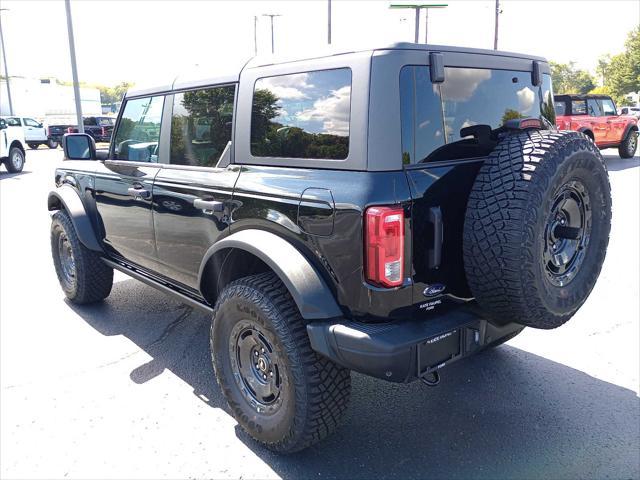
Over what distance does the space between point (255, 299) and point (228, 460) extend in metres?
0.87

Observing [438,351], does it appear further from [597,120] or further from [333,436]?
[597,120]

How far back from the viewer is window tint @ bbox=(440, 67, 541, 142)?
2623 mm

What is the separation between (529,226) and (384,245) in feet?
2.06

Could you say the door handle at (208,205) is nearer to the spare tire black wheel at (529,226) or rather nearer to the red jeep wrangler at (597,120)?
the spare tire black wheel at (529,226)

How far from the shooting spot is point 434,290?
2514 mm

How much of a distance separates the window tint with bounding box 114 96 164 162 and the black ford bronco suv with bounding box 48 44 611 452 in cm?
70

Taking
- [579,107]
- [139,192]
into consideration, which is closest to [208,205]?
[139,192]

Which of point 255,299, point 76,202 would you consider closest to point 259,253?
point 255,299

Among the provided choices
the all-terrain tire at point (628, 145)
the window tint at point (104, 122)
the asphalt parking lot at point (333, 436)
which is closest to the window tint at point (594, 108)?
the all-terrain tire at point (628, 145)

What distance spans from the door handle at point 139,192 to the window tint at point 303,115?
1.11 meters

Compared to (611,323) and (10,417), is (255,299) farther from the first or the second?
(611,323)

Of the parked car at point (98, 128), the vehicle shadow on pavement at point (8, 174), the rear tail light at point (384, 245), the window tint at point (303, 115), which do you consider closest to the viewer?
the rear tail light at point (384, 245)

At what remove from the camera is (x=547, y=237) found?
2.59m

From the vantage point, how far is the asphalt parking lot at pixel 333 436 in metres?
2.77
